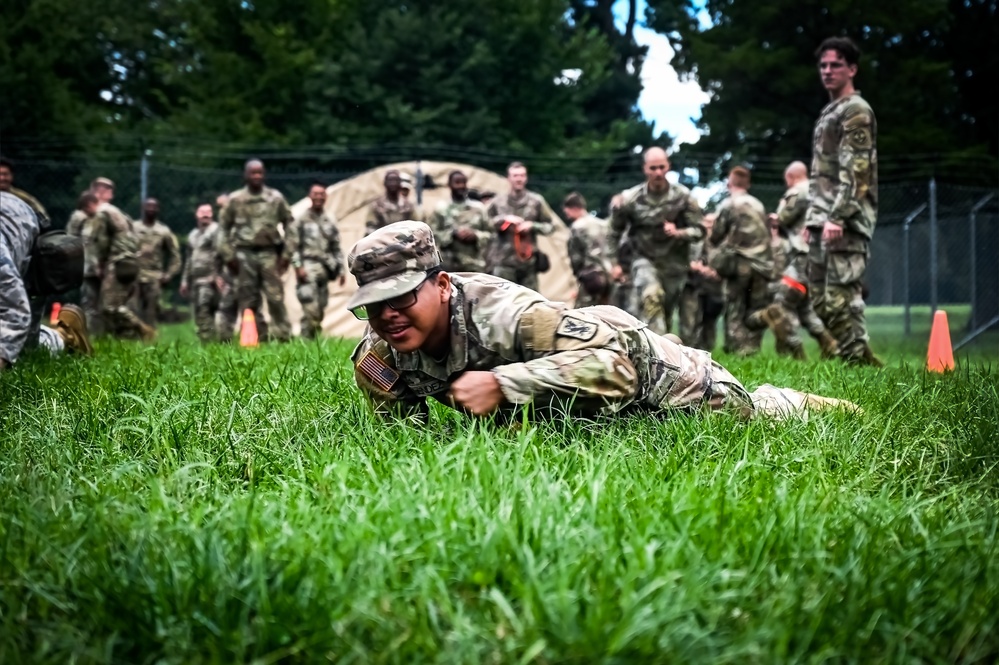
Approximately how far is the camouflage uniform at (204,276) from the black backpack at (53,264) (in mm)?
6812

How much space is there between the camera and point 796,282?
9469 mm

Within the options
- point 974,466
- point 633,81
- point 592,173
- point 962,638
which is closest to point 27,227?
point 974,466

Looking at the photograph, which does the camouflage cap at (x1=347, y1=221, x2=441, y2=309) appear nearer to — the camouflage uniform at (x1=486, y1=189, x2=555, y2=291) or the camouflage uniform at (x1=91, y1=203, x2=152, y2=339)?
the camouflage uniform at (x1=486, y1=189, x2=555, y2=291)

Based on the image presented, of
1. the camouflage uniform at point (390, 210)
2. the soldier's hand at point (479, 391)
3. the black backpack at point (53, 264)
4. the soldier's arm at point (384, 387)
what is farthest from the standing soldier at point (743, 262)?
the soldier's hand at point (479, 391)

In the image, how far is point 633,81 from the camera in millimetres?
34594

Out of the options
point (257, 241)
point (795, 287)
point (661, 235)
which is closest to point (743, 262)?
point (661, 235)

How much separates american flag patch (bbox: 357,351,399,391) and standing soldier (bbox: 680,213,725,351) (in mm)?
8087

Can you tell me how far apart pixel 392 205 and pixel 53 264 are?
6198mm

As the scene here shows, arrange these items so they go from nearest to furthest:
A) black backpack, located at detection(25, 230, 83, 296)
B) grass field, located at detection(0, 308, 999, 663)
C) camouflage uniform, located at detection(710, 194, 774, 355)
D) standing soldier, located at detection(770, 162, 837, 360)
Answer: grass field, located at detection(0, 308, 999, 663) < black backpack, located at detection(25, 230, 83, 296) < standing soldier, located at detection(770, 162, 837, 360) < camouflage uniform, located at detection(710, 194, 774, 355)

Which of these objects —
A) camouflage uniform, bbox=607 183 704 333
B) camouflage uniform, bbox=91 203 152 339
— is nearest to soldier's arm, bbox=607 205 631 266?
camouflage uniform, bbox=607 183 704 333

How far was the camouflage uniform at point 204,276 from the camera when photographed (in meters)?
14.4

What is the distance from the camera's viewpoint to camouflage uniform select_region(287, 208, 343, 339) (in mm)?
12922

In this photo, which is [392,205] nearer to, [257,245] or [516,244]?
[516,244]

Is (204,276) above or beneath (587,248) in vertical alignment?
beneath
